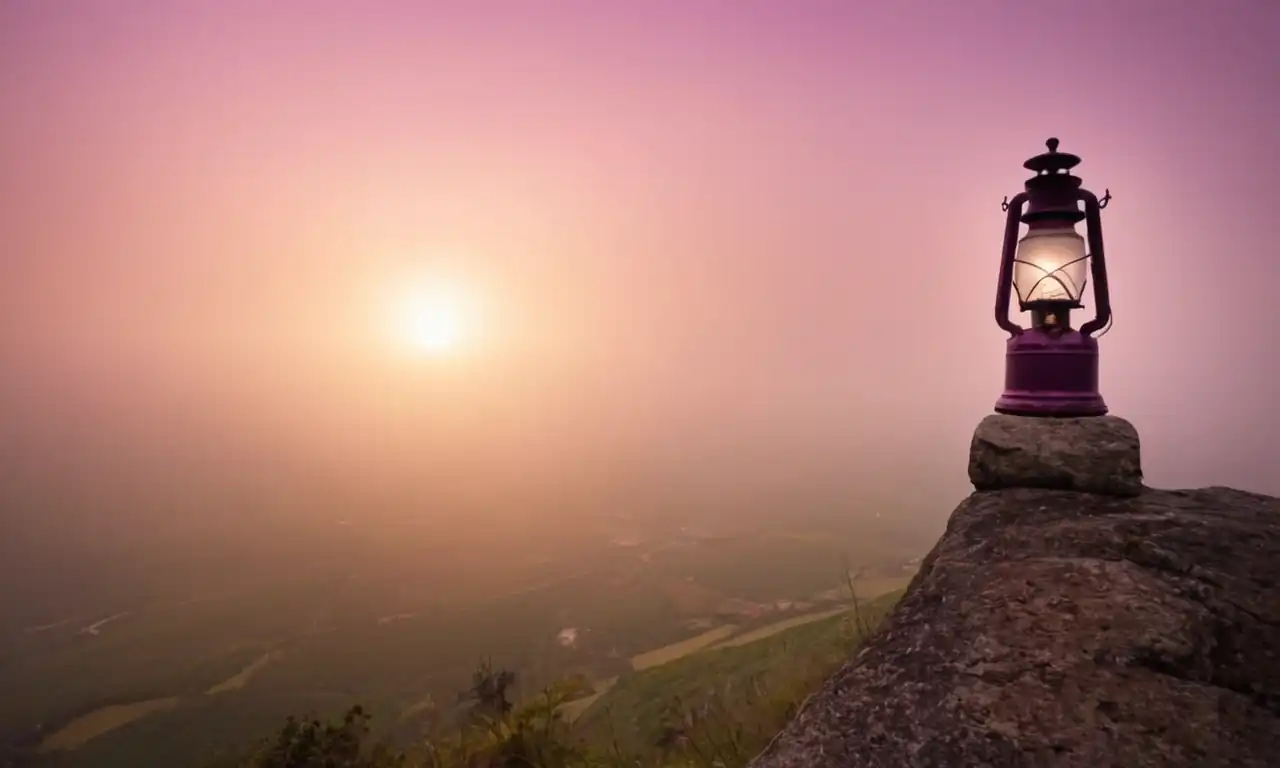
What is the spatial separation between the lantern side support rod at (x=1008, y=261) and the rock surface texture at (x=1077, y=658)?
174cm

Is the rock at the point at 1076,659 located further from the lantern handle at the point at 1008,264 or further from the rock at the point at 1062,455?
the lantern handle at the point at 1008,264

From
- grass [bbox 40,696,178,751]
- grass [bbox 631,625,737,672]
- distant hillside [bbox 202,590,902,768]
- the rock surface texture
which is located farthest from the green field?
the rock surface texture

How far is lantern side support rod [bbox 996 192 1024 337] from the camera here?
4883 mm

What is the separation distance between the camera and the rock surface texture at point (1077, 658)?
8.30 ft

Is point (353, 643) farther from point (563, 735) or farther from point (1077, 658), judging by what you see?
point (1077, 658)

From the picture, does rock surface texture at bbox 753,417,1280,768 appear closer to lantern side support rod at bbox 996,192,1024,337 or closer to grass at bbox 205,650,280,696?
lantern side support rod at bbox 996,192,1024,337

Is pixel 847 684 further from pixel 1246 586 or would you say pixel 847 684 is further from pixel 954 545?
pixel 1246 586

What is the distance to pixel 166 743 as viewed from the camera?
69062 mm

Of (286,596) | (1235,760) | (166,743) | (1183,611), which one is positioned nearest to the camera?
(1235,760)

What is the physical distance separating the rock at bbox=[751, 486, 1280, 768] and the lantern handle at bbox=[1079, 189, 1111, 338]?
5.38 feet

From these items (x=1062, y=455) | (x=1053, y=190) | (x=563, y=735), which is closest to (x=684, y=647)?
(x=563, y=735)

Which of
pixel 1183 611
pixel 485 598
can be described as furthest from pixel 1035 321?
pixel 485 598

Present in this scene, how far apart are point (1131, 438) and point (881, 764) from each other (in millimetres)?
3390

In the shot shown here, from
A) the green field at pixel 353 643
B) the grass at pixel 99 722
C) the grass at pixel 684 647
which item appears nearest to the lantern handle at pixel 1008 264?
the green field at pixel 353 643
